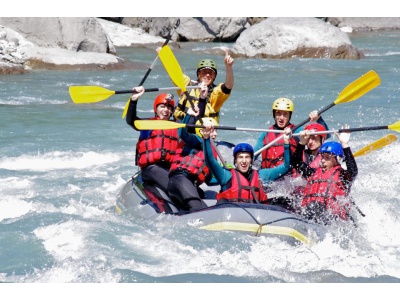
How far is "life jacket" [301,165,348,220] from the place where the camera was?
5.56m

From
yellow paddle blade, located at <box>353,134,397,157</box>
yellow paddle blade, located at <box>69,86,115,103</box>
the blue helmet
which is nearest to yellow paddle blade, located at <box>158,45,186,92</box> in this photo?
yellow paddle blade, located at <box>69,86,115,103</box>

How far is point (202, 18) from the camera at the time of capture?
72.7 ft

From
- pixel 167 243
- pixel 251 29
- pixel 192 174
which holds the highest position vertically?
pixel 251 29

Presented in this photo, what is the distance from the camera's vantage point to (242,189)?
5672 millimetres

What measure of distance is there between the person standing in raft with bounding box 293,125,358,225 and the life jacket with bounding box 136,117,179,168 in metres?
1.30

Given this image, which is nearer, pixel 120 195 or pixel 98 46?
pixel 120 195

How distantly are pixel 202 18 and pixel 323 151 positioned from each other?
17.0 m

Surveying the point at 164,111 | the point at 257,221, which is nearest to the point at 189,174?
the point at 164,111

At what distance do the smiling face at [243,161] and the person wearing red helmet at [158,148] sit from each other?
820 mm

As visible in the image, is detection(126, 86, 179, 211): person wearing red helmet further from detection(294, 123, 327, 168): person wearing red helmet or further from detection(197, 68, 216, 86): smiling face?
detection(294, 123, 327, 168): person wearing red helmet

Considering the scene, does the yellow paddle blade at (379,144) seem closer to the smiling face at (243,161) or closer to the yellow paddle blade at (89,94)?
the smiling face at (243,161)

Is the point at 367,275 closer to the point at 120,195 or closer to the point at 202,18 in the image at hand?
the point at 120,195

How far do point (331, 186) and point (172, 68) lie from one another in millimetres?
1912

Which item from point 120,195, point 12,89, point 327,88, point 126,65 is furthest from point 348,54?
point 120,195
